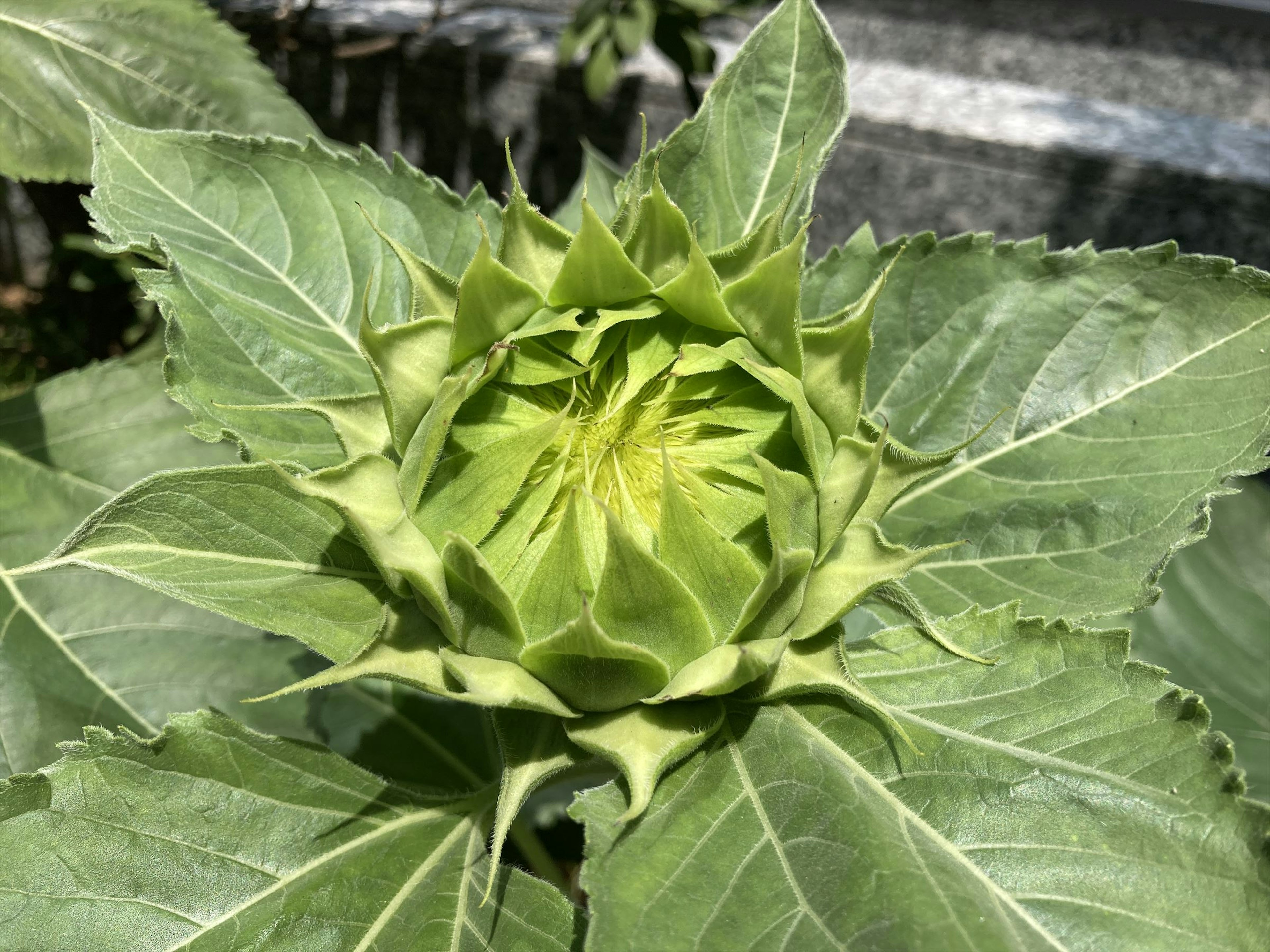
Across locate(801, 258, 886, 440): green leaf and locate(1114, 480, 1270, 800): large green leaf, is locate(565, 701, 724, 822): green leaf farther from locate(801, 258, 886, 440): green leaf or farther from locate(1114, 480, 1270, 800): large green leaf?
locate(1114, 480, 1270, 800): large green leaf

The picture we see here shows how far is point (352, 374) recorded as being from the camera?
144 centimetres

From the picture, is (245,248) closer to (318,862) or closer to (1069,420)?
(318,862)

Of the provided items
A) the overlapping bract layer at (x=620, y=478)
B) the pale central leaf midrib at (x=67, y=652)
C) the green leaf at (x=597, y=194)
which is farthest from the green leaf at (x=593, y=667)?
the pale central leaf midrib at (x=67, y=652)

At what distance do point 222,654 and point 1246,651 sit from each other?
190 cm

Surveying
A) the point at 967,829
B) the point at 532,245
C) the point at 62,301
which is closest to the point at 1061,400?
the point at 967,829

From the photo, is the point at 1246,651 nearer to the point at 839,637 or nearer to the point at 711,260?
the point at 839,637

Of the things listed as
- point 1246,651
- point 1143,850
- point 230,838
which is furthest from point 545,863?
point 1246,651

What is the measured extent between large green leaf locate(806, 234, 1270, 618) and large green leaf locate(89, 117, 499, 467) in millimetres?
605

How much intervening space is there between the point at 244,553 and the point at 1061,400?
1037 mm

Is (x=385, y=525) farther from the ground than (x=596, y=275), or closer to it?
closer to it

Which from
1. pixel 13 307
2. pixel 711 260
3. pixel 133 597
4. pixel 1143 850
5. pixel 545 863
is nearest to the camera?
pixel 1143 850

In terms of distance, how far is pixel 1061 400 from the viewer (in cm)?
143

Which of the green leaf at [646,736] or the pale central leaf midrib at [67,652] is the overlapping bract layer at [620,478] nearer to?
the green leaf at [646,736]

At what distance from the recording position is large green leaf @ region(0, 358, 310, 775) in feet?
5.60
